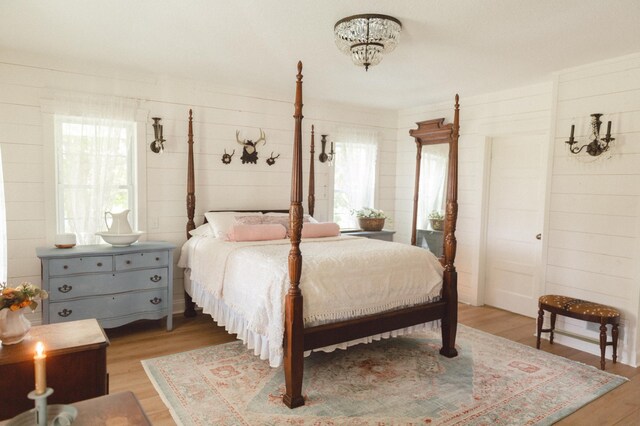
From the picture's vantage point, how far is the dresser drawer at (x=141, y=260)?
143 inches

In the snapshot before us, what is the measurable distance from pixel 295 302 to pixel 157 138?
258 cm

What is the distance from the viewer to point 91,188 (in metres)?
3.92

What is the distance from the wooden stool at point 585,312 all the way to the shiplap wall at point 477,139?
52.1 inches

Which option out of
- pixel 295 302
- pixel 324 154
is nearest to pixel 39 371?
pixel 295 302

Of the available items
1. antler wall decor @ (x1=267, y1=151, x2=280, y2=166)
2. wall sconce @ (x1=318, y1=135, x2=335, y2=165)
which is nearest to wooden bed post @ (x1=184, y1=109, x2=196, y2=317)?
antler wall decor @ (x1=267, y1=151, x2=280, y2=166)

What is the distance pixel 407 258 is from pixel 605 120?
7.05ft

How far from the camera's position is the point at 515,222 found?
464 cm

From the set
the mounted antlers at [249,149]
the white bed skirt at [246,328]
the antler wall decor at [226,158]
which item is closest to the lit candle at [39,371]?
the white bed skirt at [246,328]

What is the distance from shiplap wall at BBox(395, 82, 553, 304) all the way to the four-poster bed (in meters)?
1.55

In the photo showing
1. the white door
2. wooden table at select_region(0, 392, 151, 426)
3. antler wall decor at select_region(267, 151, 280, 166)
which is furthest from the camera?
antler wall decor at select_region(267, 151, 280, 166)

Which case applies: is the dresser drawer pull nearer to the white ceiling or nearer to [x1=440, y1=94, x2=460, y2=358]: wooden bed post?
the white ceiling

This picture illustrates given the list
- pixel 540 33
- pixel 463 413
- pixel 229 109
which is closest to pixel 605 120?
pixel 540 33

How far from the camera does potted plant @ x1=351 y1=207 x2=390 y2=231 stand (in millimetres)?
5367

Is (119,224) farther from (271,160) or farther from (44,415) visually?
(44,415)
